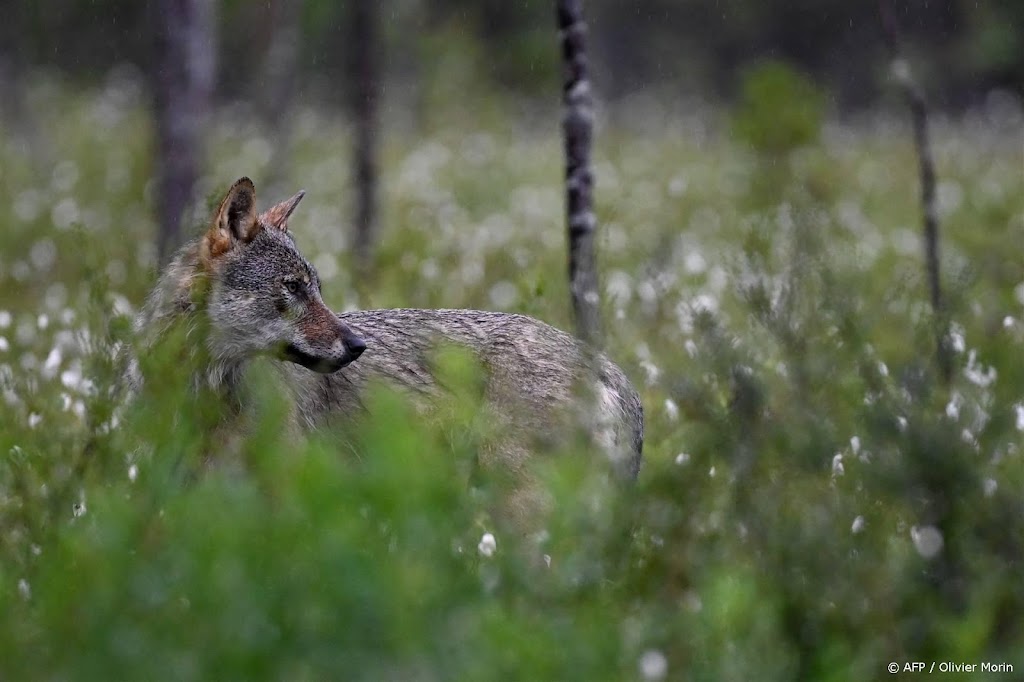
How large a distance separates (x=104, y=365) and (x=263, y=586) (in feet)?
5.79

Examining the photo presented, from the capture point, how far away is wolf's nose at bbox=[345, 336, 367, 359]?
5688 millimetres

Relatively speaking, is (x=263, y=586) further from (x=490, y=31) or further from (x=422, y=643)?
(x=490, y=31)

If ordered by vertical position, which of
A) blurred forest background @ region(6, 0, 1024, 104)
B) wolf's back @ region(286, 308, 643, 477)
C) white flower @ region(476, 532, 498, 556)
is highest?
wolf's back @ region(286, 308, 643, 477)

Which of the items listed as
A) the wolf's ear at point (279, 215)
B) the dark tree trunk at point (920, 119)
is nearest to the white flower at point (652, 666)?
the wolf's ear at point (279, 215)

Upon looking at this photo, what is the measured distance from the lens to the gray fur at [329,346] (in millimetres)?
5734

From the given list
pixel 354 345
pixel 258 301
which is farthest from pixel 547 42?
pixel 354 345

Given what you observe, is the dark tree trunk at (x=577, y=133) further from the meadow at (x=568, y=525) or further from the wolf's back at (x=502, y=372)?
the wolf's back at (x=502, y=372)

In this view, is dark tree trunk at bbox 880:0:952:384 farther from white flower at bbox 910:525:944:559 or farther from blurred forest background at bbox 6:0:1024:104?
blurred forest background at bbox 6:0:1024:104

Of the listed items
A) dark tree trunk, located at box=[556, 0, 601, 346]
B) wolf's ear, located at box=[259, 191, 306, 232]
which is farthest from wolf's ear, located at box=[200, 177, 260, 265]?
dark tree trunk, located at box=[556, 0, 601, 346]

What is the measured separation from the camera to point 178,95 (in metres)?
10.2

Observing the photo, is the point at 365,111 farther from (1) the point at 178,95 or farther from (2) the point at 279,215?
(2) the point at 279,215

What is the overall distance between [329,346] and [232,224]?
73cm

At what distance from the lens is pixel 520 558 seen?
3512 mm

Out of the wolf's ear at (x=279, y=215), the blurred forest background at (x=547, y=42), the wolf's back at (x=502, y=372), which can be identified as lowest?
the blurred forest background at (x=547, y=42)
